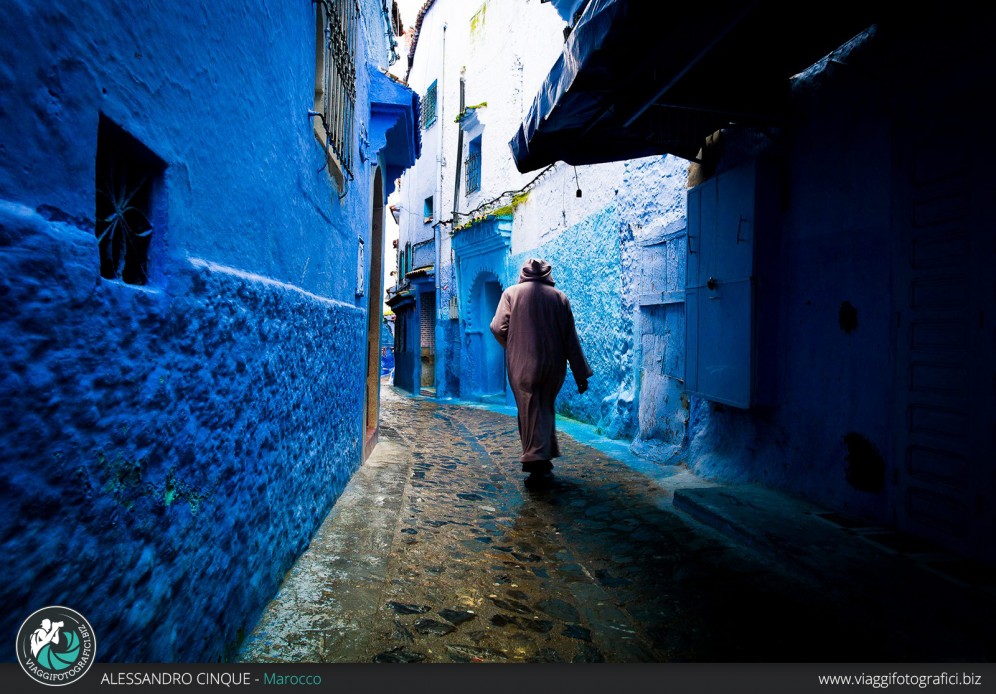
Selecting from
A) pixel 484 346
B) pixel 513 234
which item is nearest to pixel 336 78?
pixel 513 234

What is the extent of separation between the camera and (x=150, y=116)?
4.53 ft

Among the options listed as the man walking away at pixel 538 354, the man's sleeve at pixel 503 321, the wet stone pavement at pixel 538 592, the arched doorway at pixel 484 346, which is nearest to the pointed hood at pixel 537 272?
the man walking away at pixel 538 354

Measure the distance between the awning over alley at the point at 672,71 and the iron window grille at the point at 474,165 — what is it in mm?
10300

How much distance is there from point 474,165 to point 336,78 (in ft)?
37.6

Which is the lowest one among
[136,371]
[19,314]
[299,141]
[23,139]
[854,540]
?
[854,540]

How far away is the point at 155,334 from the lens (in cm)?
141

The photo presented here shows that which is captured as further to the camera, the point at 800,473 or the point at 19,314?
the point at 800,473

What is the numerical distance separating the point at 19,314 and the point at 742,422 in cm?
456

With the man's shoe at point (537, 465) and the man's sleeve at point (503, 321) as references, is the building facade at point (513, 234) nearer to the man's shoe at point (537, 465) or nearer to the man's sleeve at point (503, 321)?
the man's shoe at point (537, 465)

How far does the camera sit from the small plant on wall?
1288 mm

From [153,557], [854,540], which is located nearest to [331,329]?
[153,557]

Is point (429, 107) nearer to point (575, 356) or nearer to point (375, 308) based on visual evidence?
point (375, 308)

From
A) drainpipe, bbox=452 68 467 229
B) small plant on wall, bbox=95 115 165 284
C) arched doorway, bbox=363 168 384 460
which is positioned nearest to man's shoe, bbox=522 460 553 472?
arched doorway, bbox=363 168 384 460

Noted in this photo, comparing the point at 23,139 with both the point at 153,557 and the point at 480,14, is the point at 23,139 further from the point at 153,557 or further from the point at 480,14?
the point at 480,14
